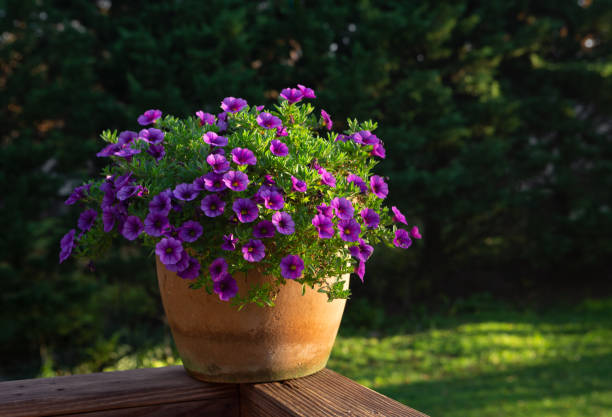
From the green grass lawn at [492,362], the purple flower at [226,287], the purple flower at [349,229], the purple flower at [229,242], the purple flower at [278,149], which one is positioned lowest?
the green grass lawn at [492,362]

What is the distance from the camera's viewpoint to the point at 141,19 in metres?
6.02

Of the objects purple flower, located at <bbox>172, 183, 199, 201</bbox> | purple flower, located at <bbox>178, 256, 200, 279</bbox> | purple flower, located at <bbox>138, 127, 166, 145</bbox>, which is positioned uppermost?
purple flower, located at <bbox>138, 127, 166, 145</bbox>

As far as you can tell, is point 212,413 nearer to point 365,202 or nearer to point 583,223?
point 365,202

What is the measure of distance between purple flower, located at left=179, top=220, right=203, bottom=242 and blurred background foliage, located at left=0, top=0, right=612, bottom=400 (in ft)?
13.8

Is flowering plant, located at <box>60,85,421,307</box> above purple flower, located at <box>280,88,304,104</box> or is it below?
below

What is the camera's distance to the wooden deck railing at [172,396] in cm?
136

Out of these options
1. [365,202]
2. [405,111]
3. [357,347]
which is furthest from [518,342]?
[365,202]

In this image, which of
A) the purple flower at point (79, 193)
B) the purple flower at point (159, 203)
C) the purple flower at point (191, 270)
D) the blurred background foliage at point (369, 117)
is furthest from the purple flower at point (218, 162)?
the blurred background foliage at point (369, 117)

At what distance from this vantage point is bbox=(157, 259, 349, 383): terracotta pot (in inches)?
57.0

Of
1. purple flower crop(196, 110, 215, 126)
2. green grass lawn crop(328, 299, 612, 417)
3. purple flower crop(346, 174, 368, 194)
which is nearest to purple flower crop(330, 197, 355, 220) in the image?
purple flower crop(346, 174, 368, 194)

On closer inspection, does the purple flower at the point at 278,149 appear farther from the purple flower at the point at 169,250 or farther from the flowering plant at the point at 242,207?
the purple flower at the point at 169,250

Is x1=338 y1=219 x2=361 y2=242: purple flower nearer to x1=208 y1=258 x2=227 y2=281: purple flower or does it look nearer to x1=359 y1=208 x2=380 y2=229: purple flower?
x1=359 y1=208 x2=380 y2=229: purple flower

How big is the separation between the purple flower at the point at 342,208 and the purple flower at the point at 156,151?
0.54m

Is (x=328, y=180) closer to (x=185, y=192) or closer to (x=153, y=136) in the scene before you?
(x=185, y=192)
